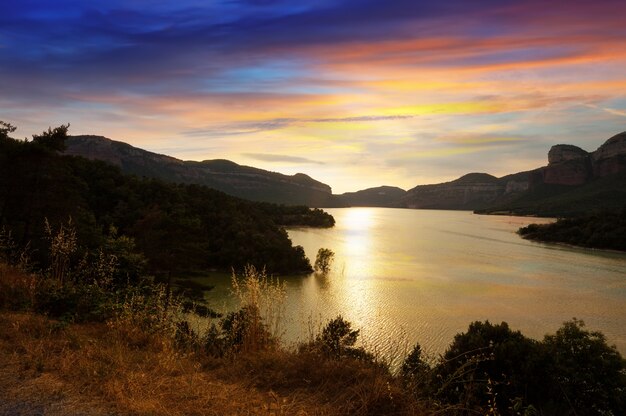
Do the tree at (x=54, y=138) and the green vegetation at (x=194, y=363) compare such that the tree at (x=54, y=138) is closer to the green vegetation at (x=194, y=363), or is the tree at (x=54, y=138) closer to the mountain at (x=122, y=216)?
the mountain at (x=122, y=216)

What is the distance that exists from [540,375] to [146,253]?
31.6 m

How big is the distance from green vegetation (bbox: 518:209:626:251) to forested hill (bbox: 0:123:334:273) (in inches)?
3016

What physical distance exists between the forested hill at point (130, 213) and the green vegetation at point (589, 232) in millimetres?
76617

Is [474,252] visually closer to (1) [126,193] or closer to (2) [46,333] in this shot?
(1) [126,193]

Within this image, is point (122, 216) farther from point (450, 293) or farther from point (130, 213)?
point (450, 293)

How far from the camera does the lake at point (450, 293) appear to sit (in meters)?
36.7

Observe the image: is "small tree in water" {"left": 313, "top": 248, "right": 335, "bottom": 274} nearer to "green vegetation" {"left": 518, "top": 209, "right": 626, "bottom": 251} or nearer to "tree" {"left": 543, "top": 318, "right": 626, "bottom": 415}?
"tree" {"left": 543, "top": 318, "right": 626, "bottom": 415}

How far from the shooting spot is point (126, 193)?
6506 centimetres

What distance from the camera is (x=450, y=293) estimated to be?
50.4m

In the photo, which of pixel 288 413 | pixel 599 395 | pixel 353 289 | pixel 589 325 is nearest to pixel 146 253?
pixel 353 289

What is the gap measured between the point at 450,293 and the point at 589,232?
248ft

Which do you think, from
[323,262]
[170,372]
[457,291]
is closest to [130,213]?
[323,262]

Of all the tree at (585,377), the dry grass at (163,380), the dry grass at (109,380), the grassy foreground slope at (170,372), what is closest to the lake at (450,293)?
the tree at (585,377)

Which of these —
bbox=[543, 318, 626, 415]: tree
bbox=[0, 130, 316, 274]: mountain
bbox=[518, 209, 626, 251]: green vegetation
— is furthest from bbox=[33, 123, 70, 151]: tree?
bbox=[518, 209, 626, 251]: green vegetation
